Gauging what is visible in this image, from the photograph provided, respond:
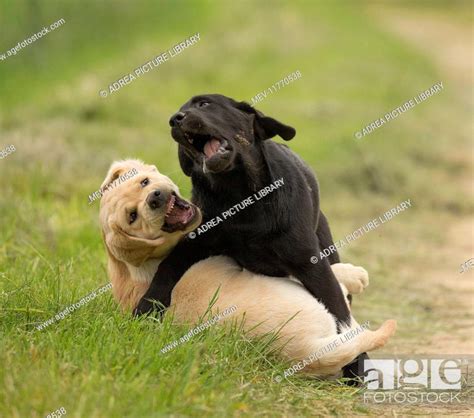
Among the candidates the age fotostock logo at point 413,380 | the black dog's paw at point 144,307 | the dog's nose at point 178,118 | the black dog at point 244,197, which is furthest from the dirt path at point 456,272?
the dog's nose at point 178,118

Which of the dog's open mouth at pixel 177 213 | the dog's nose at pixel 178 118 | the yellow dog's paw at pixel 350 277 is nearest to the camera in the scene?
the dog's nose at pixel 178 118

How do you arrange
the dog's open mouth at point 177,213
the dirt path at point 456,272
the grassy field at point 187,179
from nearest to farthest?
the grassy field at point 187,179 → the dog's open mouth at point 177,213 → the dirt path at point 456,272

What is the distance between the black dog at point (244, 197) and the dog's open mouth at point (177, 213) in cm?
13

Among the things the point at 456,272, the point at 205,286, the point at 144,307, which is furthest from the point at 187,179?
the point at 456,272

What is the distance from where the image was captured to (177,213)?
5.57 metres

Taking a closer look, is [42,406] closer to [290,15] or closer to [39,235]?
[39,235]

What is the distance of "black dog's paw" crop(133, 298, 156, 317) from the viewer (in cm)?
550

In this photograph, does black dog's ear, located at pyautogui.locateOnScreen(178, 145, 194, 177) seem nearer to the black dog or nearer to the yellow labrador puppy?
the black dog

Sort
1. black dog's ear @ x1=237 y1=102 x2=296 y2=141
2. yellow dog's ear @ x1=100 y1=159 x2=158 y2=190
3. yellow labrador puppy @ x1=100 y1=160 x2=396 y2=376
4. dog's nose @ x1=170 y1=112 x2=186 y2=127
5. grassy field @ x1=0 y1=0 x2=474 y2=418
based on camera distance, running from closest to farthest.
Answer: grassy field @ x1=0 y1=0 x2=474 y2=418, dog's nose @ x1=170 y1=112 x2=186 y2=127, yellow labrador puppy @ x1=100 y1=160 x2=396 y2=376, black dog's ear @ x1=237 y1=102 x2=296 y2=141, yellow dog's ear @ x1=100 y1=159 x2=158 y2=190

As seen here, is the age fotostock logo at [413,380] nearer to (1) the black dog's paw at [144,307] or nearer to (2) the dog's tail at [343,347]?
(2) the dog's tail at [343,347]

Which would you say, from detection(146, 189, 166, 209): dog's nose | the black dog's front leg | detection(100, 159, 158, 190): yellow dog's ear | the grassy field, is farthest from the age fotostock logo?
detection(100, 159, 158, 190): yellow dog's ear

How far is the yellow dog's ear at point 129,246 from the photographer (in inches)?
217

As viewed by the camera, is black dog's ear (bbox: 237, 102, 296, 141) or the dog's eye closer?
the dog's eye

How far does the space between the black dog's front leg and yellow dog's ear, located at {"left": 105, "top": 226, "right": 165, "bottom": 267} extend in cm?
13
